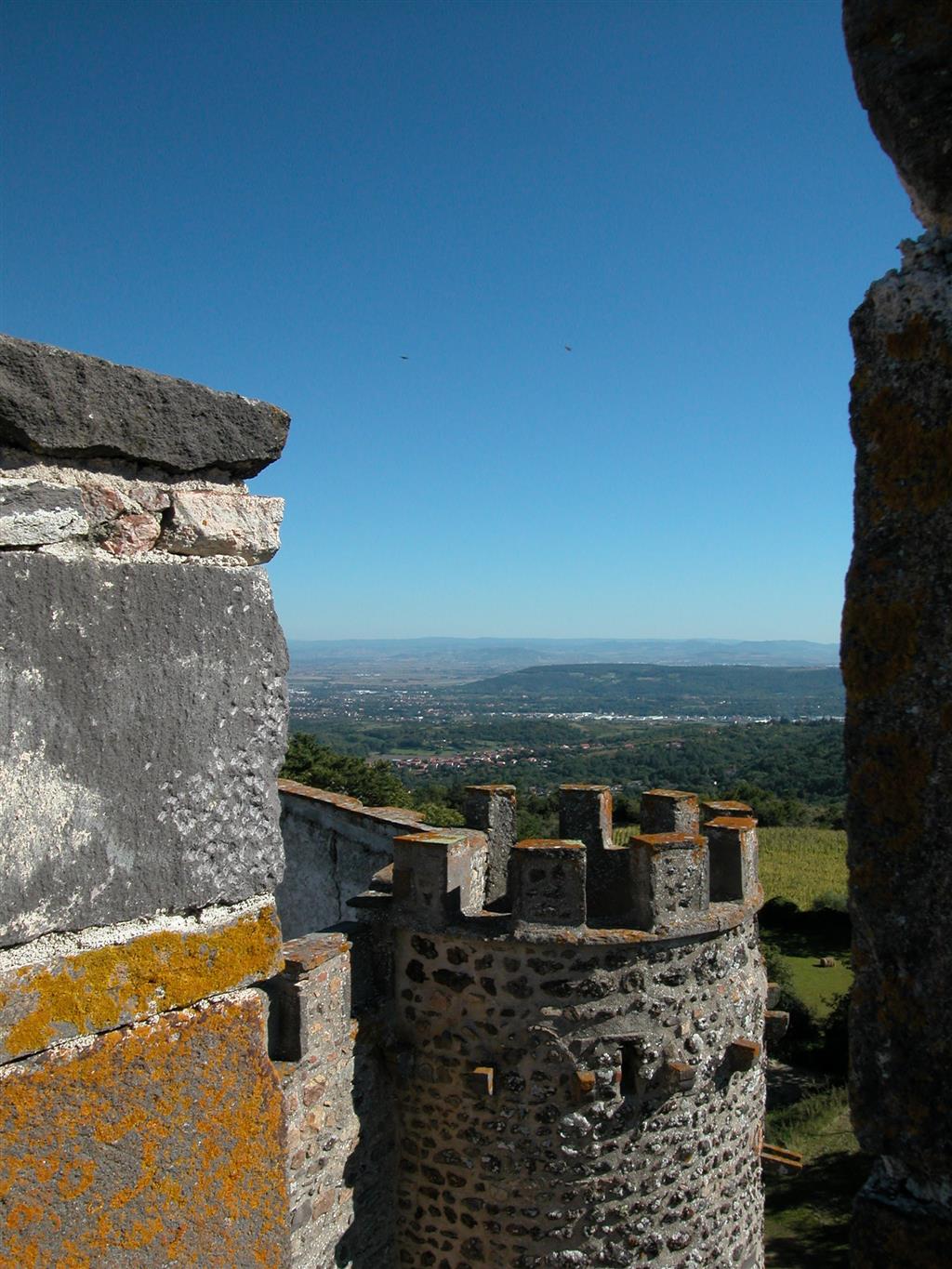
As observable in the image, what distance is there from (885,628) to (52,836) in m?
1.43

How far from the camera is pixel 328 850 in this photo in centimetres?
966

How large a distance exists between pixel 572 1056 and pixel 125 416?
5.33 m

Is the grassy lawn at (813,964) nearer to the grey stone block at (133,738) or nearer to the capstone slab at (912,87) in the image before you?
the grey stone block at (133,738)

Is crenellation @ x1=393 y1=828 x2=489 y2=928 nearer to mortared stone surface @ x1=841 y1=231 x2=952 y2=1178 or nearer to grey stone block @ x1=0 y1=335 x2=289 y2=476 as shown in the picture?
grey stone block @ x1=0 y1=335 x2=289 y2=476

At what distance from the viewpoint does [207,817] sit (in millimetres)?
1842

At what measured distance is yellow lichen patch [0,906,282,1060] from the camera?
5.23 feet

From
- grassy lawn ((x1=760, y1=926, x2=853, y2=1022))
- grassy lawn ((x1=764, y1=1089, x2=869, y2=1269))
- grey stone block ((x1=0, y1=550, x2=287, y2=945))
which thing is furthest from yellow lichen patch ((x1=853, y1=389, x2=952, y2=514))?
grassy lawn ((x1=760, y1=926, x2=853, y2=1022))

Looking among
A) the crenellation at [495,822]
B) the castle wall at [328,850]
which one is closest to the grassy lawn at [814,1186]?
the crenellation at [495,822]

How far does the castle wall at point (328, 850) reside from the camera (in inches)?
352

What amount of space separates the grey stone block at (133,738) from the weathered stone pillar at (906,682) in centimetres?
112

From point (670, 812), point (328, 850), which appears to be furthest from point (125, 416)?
point (328, 850)

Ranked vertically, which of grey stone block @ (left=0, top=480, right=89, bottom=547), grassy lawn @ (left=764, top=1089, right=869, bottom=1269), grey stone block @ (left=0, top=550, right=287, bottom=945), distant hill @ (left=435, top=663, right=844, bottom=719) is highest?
grey stone block @ (left=0, top=480, right=89, bottom=547)

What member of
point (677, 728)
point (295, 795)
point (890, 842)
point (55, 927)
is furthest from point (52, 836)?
point (677, 728)

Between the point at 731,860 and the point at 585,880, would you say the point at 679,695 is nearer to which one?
the point at 731,860
